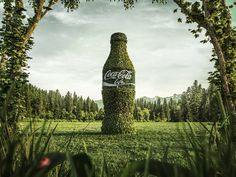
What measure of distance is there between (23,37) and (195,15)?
7290 millimetres

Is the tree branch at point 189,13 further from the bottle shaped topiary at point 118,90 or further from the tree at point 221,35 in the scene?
the bottle shaped topiary at point 118,90

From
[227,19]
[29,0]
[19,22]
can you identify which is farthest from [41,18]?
[227,19]

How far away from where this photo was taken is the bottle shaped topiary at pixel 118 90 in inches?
937

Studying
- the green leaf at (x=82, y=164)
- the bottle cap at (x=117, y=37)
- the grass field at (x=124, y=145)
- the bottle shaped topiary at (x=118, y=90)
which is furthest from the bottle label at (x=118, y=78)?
the green leaf at (x=82, y=164)

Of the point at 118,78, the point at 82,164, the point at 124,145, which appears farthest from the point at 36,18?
the point at 82,164

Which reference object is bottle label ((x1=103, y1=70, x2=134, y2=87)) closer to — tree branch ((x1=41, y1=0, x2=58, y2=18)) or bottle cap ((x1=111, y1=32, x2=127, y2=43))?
bottle cap ((x1=111, y1=32, x2=127, y2=43))

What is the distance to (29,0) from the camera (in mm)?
16156

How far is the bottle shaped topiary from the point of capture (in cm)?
2380

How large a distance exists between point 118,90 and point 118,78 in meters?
0.88

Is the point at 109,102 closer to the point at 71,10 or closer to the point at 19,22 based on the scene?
the point at 71,10

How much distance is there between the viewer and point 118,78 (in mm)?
24219

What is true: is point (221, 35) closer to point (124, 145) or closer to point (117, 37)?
point (124, 145)

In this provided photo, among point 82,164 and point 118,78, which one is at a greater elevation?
point 118,78

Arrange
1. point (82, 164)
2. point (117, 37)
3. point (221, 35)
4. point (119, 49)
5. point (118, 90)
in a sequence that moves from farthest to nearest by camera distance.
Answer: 1. point (117, 37)
2. point (119, 49)
3. point (118, 90)
4. point (221, 35)
5. point (82, 164)
